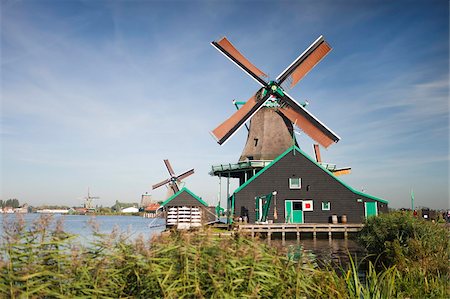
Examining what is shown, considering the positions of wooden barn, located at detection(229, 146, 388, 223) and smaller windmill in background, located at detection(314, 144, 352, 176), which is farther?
smaller windmill in background, located at detection(314, 144, 352, 176)

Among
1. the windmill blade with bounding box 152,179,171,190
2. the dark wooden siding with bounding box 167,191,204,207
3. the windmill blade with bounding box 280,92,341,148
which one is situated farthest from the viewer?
the windmill blade with bounding box 152,179,171,190

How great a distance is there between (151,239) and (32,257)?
1.26 metres

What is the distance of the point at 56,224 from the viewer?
3982 millimetres

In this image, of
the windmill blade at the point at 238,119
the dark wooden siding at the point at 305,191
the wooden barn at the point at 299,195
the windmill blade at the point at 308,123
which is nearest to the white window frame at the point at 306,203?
the wooden barn at the point at 299,195

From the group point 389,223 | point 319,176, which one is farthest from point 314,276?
point 319,176

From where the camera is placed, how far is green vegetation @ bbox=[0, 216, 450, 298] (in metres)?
3.53

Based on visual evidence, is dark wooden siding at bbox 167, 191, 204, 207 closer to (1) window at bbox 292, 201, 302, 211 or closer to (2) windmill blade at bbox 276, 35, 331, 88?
(1) window at bbox 292, 201, 302, 211

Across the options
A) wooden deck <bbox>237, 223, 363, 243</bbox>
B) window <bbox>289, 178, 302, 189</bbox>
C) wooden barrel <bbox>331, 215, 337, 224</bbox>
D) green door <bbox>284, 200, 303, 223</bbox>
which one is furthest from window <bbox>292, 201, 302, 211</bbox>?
wooden barrel <bbox>331, 215, 337, 224</bbox>

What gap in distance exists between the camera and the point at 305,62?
29.3m

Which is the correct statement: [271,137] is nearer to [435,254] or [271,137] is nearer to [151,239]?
[435,254]

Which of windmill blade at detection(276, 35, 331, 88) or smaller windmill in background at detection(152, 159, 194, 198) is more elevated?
windmill blade at detection(276, 35, 331, 88)

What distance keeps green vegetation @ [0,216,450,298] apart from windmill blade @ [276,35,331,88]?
26.4 m

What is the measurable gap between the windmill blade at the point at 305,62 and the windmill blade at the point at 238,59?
162cm

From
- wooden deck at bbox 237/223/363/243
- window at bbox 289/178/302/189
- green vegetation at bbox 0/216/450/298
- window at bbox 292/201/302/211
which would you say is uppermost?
window at bbox 289/178/302/189
